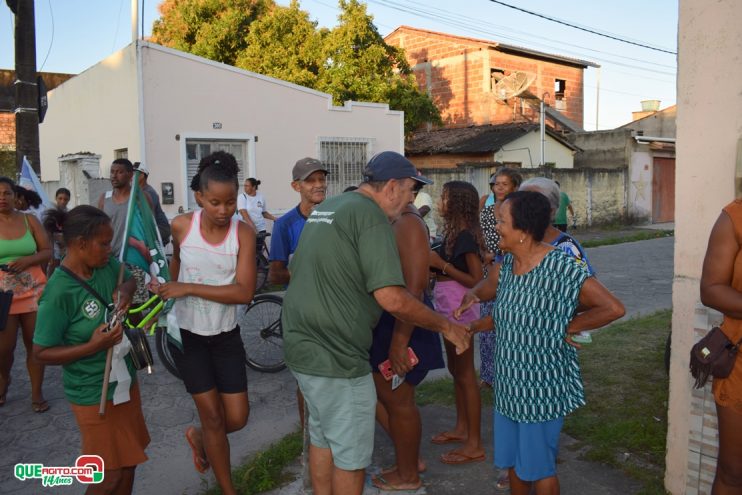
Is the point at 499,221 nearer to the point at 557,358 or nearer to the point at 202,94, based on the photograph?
the point at 557,358

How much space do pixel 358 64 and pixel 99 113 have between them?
309 inches

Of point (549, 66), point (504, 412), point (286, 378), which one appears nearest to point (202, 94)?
point (286, 378)

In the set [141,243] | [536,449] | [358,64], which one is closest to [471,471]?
[536,449]

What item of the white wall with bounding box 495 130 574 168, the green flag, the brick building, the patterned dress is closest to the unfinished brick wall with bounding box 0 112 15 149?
the brick building

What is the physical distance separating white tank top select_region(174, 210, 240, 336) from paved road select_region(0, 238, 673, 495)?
1.11m

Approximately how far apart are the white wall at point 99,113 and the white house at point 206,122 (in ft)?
0.07

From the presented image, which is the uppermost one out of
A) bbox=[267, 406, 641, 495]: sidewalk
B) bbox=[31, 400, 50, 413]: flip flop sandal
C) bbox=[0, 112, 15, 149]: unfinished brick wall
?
bbox=[0, 112, 15, 149]: unfinished brick wall

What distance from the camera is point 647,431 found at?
4410mm

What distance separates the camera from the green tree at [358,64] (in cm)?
1805

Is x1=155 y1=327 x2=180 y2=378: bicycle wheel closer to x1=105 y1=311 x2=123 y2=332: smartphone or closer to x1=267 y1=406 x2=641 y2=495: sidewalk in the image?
x1=267 y1=406 x2=641 y2=495: sidewalk

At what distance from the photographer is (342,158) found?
46.1 feet

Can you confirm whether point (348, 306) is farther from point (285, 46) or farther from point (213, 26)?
point (213, 26)

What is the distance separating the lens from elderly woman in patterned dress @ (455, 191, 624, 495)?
283 centimetres

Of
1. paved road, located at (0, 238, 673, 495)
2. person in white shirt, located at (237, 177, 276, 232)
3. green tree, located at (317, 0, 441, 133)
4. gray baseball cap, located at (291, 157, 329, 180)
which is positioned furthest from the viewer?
green tree, located at (317, 0, 441, 133)
